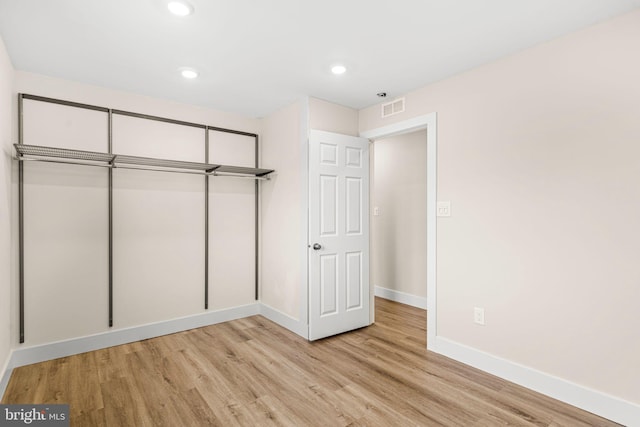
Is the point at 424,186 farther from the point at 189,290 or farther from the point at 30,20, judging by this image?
the point at 30,20

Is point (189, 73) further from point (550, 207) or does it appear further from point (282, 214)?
point (550, 207)

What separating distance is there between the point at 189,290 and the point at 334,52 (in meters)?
2.92

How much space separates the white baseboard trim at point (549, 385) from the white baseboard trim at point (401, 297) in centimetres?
158

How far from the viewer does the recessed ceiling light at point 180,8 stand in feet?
6.23

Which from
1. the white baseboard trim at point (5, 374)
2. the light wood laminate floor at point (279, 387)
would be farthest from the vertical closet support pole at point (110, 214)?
the white baseboard trim at point (5, 374)

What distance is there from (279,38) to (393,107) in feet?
5.13

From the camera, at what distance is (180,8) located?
6.39 ft

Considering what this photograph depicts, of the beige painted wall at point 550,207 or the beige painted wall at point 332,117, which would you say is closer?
the beige painted wall at point 550,207

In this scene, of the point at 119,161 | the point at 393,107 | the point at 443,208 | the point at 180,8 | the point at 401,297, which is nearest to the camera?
the point at 180,8

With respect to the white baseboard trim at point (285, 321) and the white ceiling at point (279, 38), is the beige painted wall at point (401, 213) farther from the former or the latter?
the white ceiling at point (279, 38)

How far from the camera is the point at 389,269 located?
16.7 feet

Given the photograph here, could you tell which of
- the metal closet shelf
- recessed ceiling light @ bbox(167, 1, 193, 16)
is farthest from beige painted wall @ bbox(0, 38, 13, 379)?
recessed ceiling light @ bbox(167, 1, 193, 16)
